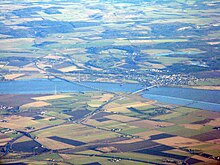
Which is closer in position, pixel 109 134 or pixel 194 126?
pixel 109 134

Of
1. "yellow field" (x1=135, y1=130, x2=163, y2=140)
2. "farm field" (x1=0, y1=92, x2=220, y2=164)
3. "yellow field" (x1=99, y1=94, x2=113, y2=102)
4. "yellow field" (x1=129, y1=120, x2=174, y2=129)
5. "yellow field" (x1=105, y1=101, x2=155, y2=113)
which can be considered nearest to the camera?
"farm field" (x1=0, y1=92, x2=220, y2=164)

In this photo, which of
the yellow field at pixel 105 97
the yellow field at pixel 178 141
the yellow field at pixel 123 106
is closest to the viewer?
the yellow field at pixel 178 141

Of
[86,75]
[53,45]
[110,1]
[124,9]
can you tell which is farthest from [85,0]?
[86,75]

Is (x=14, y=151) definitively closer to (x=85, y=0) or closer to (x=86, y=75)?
(x=86, y=75)

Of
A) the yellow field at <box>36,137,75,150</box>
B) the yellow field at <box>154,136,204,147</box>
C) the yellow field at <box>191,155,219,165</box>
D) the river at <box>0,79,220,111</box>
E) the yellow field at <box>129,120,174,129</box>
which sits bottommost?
the river at <box>0,79,220,111</box>

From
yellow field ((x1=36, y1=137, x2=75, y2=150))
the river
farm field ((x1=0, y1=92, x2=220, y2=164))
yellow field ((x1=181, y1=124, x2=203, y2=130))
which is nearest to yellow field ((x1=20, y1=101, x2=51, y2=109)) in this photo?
farm field ((x1=0, y1=92, x2=220, y2=164))

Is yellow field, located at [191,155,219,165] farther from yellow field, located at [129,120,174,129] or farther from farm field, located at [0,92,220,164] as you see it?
yellow field, located at [129,120,174,129]

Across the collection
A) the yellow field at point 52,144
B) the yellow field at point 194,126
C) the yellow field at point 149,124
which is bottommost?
the yellow field at point 149,124

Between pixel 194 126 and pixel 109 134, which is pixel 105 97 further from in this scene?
pixel 194 126

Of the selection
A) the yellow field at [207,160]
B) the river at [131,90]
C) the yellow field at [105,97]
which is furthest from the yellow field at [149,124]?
the yellow field at [105,97]

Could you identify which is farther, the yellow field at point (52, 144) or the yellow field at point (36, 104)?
the yellow field at point (36, 104)

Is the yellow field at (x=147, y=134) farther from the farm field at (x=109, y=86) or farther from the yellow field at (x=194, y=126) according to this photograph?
the yellow field at (x=194, y=126)

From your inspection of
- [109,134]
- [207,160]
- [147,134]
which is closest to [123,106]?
[109,134]
